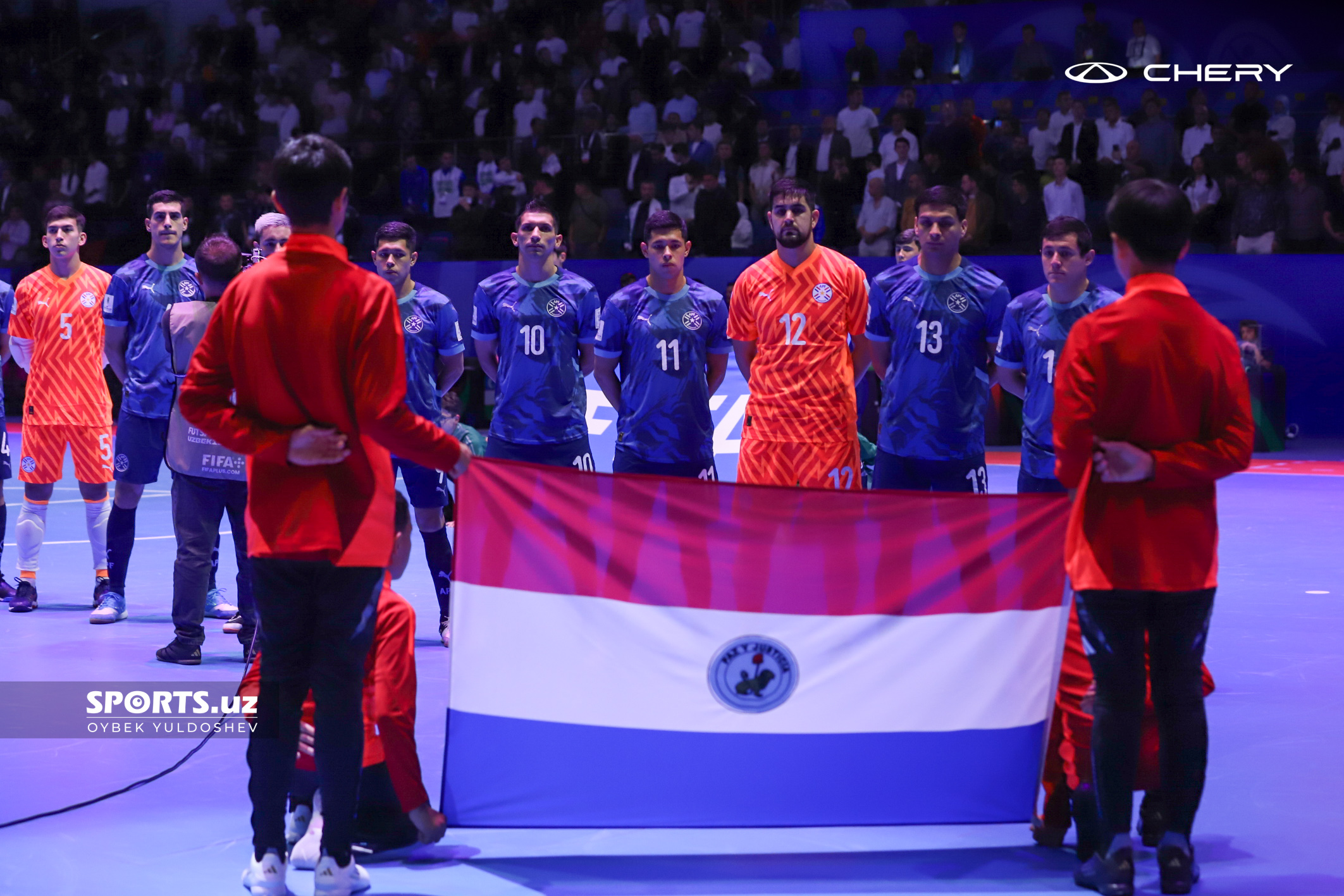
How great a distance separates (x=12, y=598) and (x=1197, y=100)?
50.9 feet

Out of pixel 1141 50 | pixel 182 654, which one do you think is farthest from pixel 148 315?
pixel 1141 50

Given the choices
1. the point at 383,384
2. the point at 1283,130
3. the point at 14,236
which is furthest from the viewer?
the point at 14,236

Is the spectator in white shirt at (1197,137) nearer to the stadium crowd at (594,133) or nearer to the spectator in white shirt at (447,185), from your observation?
the stadium crowd at (594,133)

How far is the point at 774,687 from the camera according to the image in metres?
4.30

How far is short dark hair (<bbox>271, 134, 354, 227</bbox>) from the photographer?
3.73 m

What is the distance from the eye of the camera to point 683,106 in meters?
20.5

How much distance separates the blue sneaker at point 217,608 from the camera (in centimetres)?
805

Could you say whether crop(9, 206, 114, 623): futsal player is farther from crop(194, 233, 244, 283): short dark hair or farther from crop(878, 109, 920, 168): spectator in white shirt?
crop(878, 109, 920, 168): spectator in white shirt

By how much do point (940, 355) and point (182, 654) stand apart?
3941 millimetres

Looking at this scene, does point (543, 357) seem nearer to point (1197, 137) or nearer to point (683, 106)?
point (1197, 137)

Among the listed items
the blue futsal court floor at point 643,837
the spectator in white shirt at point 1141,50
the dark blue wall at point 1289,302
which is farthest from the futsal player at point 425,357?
the spectator in white shirt at point 1141,50

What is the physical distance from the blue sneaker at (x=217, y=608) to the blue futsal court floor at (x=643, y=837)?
872mm

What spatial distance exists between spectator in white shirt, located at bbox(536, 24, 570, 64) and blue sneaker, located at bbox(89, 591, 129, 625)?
51.8 ft

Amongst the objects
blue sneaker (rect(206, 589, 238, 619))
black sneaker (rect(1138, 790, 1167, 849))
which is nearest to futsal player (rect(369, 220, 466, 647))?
blue sneaker (rect(206, 589, 238, 619))
